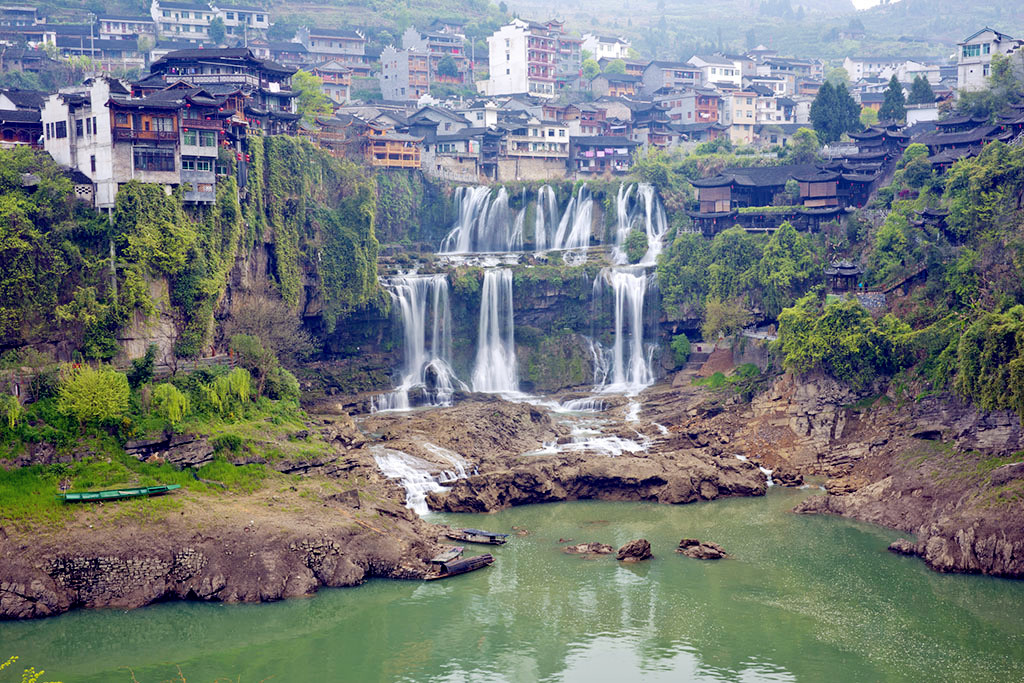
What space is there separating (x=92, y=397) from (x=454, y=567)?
542 inches

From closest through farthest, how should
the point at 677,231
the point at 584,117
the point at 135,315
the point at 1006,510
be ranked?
the point at 1006,510 → the point at 135,315 → the point at 677,231 → the point at 584,117

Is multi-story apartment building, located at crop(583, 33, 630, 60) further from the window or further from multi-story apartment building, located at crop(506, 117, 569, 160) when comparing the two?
the window

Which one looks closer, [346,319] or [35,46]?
[346,319]

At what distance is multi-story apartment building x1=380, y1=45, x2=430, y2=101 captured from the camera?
3812 inches

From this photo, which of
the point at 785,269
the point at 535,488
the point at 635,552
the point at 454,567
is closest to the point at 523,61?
the point at 785,269

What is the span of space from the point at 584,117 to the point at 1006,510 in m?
52.2

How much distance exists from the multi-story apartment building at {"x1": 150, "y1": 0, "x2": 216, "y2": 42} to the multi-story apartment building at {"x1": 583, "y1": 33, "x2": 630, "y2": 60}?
34.6 metres

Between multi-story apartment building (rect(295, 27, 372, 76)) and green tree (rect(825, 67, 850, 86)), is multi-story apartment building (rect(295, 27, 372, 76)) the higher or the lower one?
the higher one

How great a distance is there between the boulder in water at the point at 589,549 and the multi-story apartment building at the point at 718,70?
222 ft

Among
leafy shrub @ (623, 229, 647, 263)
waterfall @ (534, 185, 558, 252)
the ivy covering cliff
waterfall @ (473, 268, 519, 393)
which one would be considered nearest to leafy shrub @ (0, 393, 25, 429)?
the ivy covering cliff

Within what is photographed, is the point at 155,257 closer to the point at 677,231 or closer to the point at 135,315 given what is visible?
the point at 135,315

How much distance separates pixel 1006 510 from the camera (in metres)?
37.6

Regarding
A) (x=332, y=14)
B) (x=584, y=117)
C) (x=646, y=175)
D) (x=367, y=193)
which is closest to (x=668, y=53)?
(x=332, y=14)

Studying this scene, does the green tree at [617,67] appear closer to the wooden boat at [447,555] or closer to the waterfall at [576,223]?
the waterfall at [576,223]
